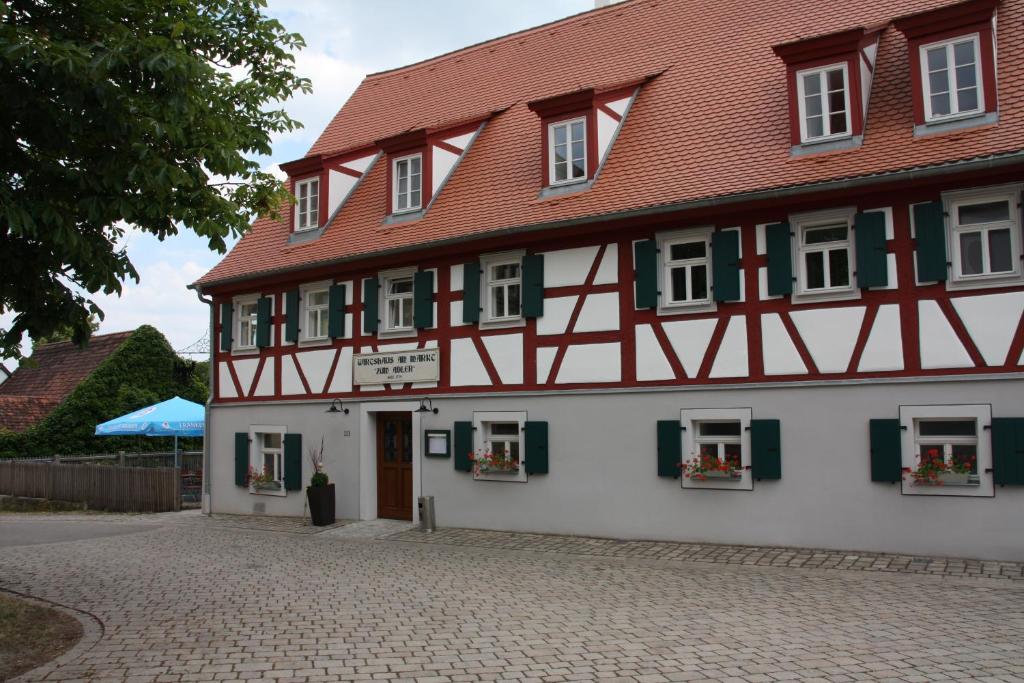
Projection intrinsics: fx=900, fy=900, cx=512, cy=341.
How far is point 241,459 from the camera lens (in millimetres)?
18625

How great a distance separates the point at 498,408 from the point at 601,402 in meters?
1.97

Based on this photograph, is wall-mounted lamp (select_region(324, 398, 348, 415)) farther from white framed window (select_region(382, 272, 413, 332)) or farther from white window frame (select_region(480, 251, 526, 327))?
white window frame (select_region(480, 251, 526, 327))

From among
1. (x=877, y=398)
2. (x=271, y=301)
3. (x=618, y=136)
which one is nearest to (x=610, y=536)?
(x=877, y=398)

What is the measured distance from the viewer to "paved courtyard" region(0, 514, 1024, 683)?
659 cm

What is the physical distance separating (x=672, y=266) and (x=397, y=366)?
557 centimetres

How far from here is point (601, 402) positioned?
13781 millimetres

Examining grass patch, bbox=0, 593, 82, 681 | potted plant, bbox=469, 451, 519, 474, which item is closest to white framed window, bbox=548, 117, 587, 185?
potted plant, bbox=469, 451, 519, 474

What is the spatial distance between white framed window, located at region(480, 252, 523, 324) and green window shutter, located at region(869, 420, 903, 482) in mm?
5892

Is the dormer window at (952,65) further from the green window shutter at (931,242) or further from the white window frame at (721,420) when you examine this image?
the white window frame at (721,420)

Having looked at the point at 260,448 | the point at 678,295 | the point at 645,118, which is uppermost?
the point at 645,118

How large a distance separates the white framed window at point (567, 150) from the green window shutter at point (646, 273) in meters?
2.14

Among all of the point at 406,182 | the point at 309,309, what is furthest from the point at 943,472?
the point at 309,309

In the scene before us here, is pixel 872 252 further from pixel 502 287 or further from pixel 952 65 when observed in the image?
pixel 502 287

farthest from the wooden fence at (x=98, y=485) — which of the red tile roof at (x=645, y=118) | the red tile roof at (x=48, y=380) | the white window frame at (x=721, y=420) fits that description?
the white window frame at (x=721, y=420)
